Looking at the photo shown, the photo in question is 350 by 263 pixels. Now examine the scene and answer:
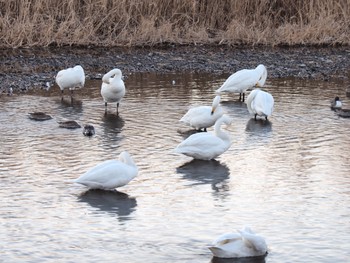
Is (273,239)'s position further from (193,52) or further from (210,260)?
(193,52)

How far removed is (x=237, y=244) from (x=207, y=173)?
3.11 metres

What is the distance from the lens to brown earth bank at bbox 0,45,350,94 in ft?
63.6

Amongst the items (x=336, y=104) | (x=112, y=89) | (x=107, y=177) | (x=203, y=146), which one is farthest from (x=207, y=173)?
(x=336, y=104)

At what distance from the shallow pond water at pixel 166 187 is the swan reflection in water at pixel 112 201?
0.07 ft

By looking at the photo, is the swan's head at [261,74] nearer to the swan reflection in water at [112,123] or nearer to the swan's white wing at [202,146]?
the swan reflection in water at [112,123]

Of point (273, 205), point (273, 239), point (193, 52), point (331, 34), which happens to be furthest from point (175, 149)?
point (331, 34)

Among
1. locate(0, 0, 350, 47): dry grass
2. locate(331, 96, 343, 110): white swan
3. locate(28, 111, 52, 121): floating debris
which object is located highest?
locate(0, 0, 350, 47): dry grass

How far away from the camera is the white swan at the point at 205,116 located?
42.5 ft

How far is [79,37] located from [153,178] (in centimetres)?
1168

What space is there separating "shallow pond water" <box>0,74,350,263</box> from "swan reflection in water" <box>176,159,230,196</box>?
24 millimetres

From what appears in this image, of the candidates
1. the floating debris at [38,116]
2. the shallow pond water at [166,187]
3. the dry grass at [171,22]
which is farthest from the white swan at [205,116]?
the dry grass at [171,22]

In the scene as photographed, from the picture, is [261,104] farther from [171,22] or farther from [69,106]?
[171,22]

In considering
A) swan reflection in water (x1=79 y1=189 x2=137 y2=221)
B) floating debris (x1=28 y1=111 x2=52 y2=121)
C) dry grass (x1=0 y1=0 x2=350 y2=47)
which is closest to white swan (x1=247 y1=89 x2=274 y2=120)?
floating debris (x1=28 y1=111 x2=52 y2=121)

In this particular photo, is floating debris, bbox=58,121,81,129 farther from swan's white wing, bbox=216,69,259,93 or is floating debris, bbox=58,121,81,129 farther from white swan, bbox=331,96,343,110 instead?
white swan, bbox=331,96,343,110
